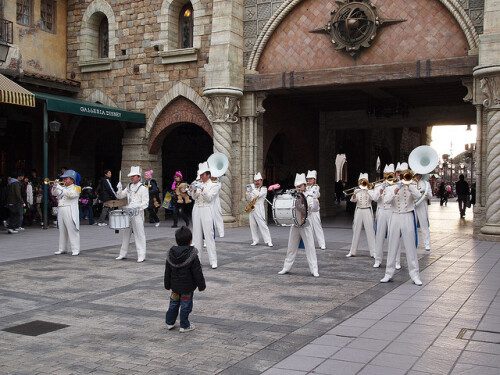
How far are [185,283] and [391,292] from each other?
141 inches

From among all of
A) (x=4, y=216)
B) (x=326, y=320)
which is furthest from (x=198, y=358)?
(x=4, y=216)

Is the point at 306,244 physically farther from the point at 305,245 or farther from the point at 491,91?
the point at 491,91

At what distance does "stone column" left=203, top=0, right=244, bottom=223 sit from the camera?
17781mm

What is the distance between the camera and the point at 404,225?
29.4 feet

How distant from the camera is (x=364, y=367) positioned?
16.3ft

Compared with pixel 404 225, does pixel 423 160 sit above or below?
above

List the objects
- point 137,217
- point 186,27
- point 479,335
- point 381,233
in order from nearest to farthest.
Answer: point 479,335, point 381,233, point 137,217, point 186,27

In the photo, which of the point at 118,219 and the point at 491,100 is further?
the point at 491,100

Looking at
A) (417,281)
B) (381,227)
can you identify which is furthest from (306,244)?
(417,281)

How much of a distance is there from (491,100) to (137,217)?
904 centimetres

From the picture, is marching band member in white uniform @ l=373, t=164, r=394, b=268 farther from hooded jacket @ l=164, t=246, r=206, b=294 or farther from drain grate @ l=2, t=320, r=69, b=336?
drain grate @ l=2, t=320, r=69, b=336

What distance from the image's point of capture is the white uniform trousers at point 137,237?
11242mm

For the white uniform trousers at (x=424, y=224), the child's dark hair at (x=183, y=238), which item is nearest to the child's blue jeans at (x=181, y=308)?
the child's dark hair at (x=183, y=238)

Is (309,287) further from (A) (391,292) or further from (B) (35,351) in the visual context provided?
(B) (35,351)
